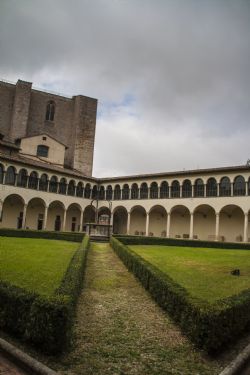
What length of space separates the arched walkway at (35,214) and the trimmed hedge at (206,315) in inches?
1198

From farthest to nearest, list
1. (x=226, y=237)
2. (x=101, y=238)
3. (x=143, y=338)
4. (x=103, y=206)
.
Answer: (x=103, y=206)
(x=226, y=237)
(x=101, y=238)
(x=143, y=338)

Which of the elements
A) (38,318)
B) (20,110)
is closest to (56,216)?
(20,110)

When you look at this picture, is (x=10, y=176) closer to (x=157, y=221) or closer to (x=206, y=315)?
(x=157, y=221)

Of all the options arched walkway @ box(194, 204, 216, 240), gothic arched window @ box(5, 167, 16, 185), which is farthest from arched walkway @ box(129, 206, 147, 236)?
gothic arched window @ box(5, 167, 16, 185)

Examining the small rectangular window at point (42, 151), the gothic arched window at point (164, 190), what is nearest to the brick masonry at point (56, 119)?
the small rectangular window at point (42, 151)

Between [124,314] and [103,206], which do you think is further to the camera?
[103,206]

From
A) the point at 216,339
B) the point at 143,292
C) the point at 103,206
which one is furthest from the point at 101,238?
the point at 216,339

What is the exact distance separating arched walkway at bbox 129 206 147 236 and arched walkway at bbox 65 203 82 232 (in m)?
6.53

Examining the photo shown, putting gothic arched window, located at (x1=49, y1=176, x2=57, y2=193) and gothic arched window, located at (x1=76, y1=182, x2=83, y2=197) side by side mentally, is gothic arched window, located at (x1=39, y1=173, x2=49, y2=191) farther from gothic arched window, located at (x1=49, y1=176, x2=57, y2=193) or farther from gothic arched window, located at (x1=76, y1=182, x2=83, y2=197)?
gothic arched window, located at (x1=76, y1=182, x2=83, y2=197)

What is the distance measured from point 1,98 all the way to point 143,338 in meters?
43.5

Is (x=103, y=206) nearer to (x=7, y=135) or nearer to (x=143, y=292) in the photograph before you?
(x=7, y=135)

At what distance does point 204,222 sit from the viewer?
3481cm

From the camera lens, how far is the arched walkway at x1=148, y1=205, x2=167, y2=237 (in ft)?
123

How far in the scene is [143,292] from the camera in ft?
28.2
